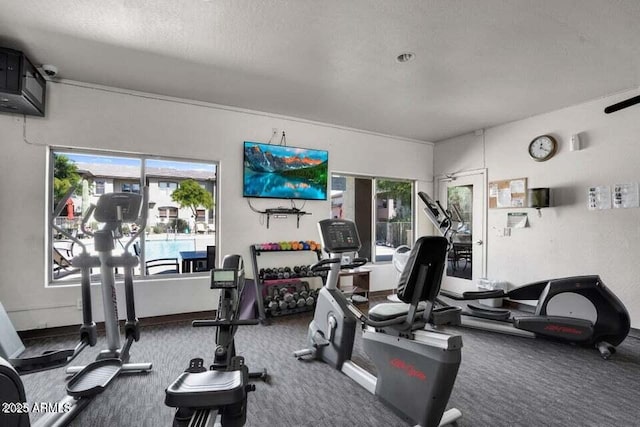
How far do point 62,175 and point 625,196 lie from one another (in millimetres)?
6648

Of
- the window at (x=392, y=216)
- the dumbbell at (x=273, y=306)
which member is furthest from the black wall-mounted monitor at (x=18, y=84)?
the window at (x=392, y=216)

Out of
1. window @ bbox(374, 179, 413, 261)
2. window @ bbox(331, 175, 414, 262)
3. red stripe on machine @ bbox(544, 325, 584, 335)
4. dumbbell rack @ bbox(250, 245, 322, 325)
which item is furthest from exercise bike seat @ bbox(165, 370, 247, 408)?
window @ bbox(374, 179, 413, 261)

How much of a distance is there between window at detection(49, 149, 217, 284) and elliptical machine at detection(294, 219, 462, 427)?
7.78 feet

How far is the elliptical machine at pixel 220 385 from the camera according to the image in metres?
1.55

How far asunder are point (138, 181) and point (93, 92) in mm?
1116

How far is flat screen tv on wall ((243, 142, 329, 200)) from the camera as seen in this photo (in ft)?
14.9

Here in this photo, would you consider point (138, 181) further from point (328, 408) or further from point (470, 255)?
point (470, 255)

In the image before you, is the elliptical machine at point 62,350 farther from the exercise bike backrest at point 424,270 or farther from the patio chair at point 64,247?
the exercise bike backrest at point 424,270

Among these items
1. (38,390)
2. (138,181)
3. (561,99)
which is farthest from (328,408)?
(561,99)

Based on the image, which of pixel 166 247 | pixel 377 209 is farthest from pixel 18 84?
pixel 377 209

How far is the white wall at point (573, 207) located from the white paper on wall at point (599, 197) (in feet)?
0.21

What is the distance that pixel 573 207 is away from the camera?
4219 millimetres

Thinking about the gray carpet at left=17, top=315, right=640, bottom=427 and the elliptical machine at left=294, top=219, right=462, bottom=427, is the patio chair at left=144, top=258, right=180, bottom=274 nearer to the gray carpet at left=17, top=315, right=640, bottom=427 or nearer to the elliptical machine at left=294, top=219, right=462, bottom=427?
the gray carpet at left=17, top=315, right=640, bottom=427

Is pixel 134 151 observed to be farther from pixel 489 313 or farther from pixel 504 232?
pixel 504 232
